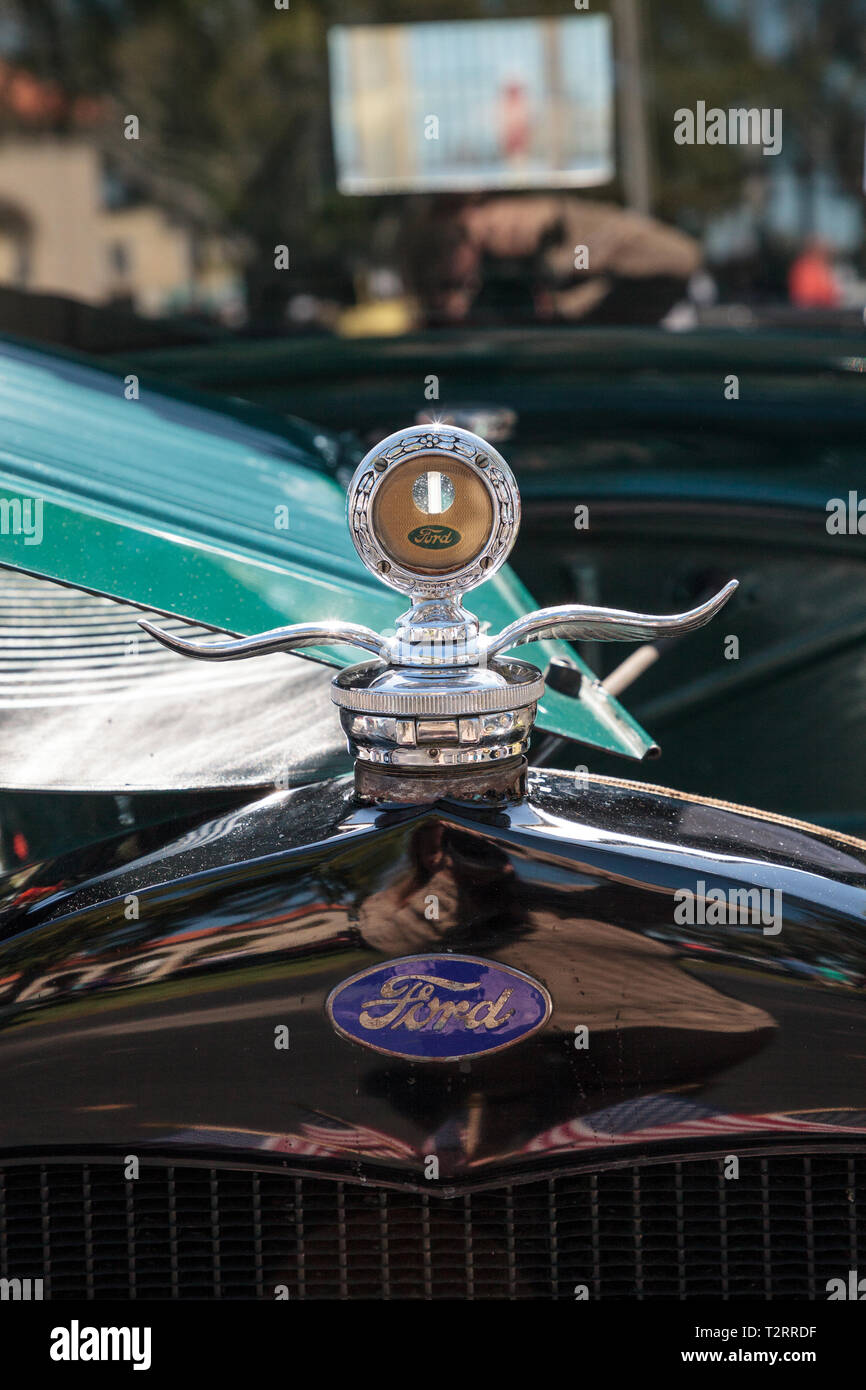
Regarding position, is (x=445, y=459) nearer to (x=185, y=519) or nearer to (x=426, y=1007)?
(x=426, y=1007)

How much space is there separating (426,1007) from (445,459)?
0.43 meters

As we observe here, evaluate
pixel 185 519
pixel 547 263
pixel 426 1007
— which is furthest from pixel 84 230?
pixel 426 1007

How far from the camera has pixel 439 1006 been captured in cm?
113

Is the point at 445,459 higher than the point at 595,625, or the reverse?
the point at 445,459

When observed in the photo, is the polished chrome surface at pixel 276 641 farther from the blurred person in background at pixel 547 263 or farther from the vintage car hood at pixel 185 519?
the blurred person in background at pixel 547 263

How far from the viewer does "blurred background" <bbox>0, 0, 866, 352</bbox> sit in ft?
9.26

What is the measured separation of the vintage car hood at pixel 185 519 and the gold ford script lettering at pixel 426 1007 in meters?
0.58

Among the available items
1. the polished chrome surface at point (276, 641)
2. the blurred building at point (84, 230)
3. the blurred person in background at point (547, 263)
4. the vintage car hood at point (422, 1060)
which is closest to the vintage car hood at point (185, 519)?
the polished chrome surface at point (276, 641)

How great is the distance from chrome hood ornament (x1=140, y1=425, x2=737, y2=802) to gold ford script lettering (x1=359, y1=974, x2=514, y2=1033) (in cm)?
16

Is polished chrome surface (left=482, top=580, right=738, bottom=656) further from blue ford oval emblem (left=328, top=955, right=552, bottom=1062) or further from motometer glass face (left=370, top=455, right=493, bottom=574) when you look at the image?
blue ford oval emblem (left=328, top=955, right=552, bottom=1062)

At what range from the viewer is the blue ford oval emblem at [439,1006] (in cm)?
113

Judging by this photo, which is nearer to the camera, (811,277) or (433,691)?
(433,691)

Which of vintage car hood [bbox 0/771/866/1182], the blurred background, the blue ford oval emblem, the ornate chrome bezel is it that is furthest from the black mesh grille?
the blurred background

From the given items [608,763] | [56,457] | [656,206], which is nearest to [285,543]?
[56,457]
